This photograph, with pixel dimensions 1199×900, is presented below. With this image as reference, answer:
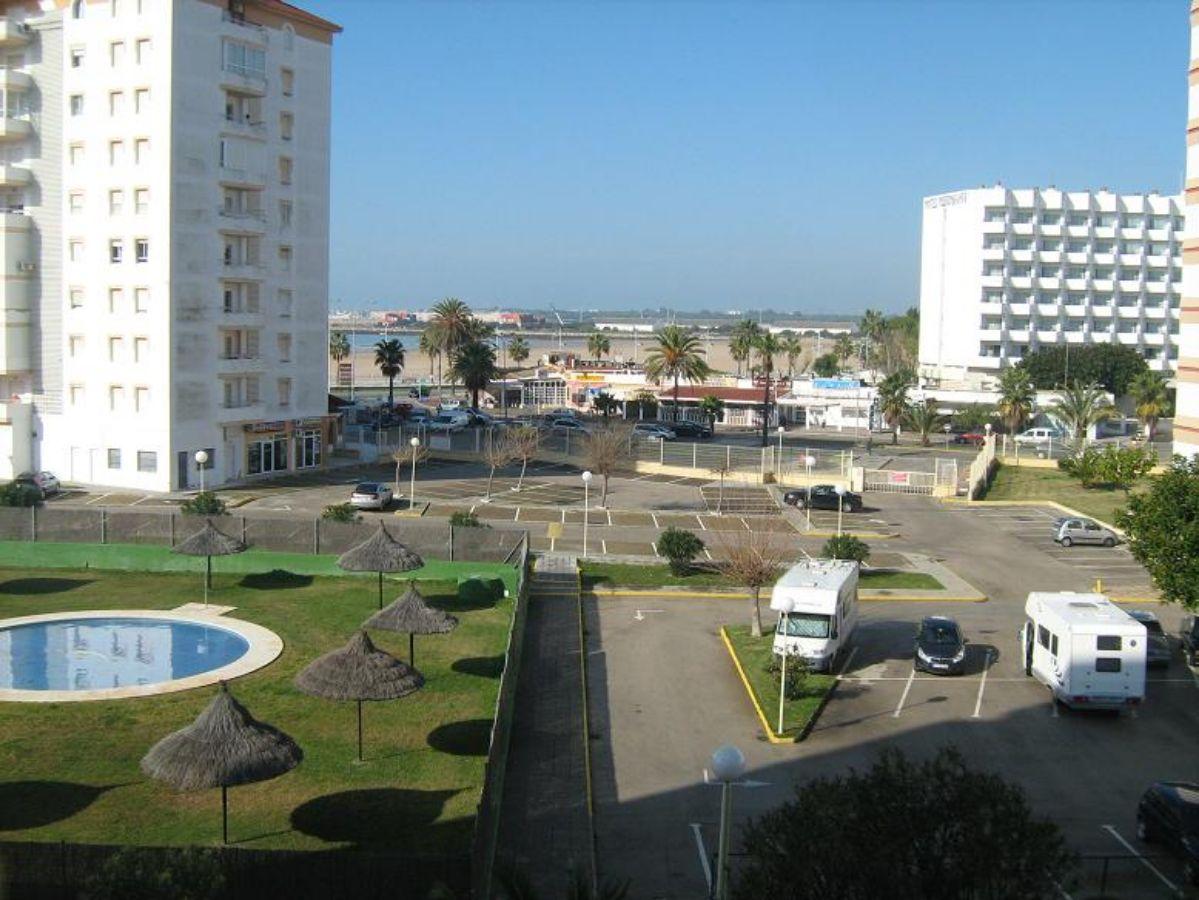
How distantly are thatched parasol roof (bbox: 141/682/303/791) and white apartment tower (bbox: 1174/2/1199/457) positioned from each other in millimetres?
40778

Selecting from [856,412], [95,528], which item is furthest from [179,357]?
[856,412]

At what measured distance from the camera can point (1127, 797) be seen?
23.0 metres

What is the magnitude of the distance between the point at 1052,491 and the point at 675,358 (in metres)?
35.0

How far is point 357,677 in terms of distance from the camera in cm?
2177

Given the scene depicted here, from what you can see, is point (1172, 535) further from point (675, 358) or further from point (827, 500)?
point (675, 358)

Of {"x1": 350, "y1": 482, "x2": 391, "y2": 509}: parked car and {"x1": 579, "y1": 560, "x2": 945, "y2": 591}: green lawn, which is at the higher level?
{"x1": 350, "y1": 482, "x2": 391, "y2": 509}: parked car

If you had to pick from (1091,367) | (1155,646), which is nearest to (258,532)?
(1155,646)

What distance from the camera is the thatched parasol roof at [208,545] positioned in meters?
34.7

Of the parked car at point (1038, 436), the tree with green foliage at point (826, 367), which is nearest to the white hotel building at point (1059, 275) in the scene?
the parked car at point (1038, 436)

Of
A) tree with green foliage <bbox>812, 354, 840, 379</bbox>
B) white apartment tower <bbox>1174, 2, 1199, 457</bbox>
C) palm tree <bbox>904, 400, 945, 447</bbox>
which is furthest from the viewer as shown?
tree with green foliage <bbox>812, 354, 840, 379</bbox>

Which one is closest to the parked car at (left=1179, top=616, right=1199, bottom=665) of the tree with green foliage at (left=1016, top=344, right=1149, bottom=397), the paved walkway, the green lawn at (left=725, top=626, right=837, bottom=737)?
the green lawn at (left=725, top=626, right=837, bottom=737)

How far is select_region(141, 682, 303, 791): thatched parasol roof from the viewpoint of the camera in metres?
17.6

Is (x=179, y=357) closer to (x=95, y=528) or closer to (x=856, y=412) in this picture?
(x=95, y=528)

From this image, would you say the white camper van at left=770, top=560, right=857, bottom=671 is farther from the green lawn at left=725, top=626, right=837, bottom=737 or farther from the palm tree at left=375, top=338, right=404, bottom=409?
the palm tree at left=375, top=338, right=404, bottom=409
